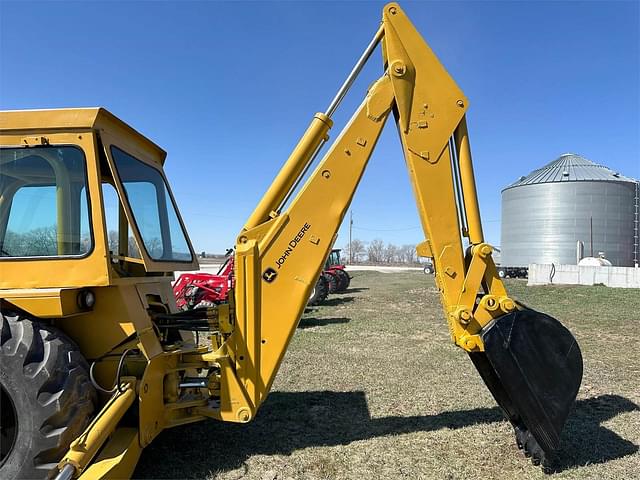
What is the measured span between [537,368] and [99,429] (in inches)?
121

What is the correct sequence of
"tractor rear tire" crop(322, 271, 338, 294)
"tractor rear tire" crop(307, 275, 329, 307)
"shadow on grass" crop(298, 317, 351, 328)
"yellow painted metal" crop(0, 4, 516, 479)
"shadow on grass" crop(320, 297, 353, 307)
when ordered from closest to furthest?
"yellow painted metal" crop(0, 4, 516, 479)
"shadow on grass" crop(298, 317, 351, 328)
"tractor rear tire" crop(307, 275, 329, 307)
"shadow on grass" crop(320, 297, 353, 307)
"tractor rear tire" crop(322, 271, 338, 294)

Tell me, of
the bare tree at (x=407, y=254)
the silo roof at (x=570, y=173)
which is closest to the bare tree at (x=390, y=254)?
the bare tree at (x=407, y=254)

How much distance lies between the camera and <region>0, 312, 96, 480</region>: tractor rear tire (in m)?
2.81

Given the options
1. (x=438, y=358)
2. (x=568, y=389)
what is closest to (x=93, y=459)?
(x=568, y=389)

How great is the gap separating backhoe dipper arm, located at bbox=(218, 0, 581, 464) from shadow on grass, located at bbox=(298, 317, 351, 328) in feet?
24.8

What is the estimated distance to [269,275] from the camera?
3.65 meters

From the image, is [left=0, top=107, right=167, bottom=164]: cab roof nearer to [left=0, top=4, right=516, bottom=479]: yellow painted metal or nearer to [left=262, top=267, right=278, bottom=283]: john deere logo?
[left=0, top=4, right=516, bottom=479]: yellow painted metal

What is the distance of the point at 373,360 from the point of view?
7332mm

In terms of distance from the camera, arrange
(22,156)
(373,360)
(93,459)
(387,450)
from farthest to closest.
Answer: (373,360)
(387,450)
(22,156)
(93,459)

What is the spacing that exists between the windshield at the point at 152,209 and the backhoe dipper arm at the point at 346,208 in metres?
0.85

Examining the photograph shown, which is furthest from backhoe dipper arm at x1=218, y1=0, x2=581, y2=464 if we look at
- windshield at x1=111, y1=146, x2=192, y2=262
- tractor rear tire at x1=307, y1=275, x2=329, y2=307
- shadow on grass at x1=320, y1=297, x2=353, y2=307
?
shadow on grass at x1=320, y1=297, x2=353, y2=307

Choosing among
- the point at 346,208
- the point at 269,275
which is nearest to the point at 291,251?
the point at 269,275

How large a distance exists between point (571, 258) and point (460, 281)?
35626mm

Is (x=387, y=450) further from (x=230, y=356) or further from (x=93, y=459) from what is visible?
(x=93, y=459)
